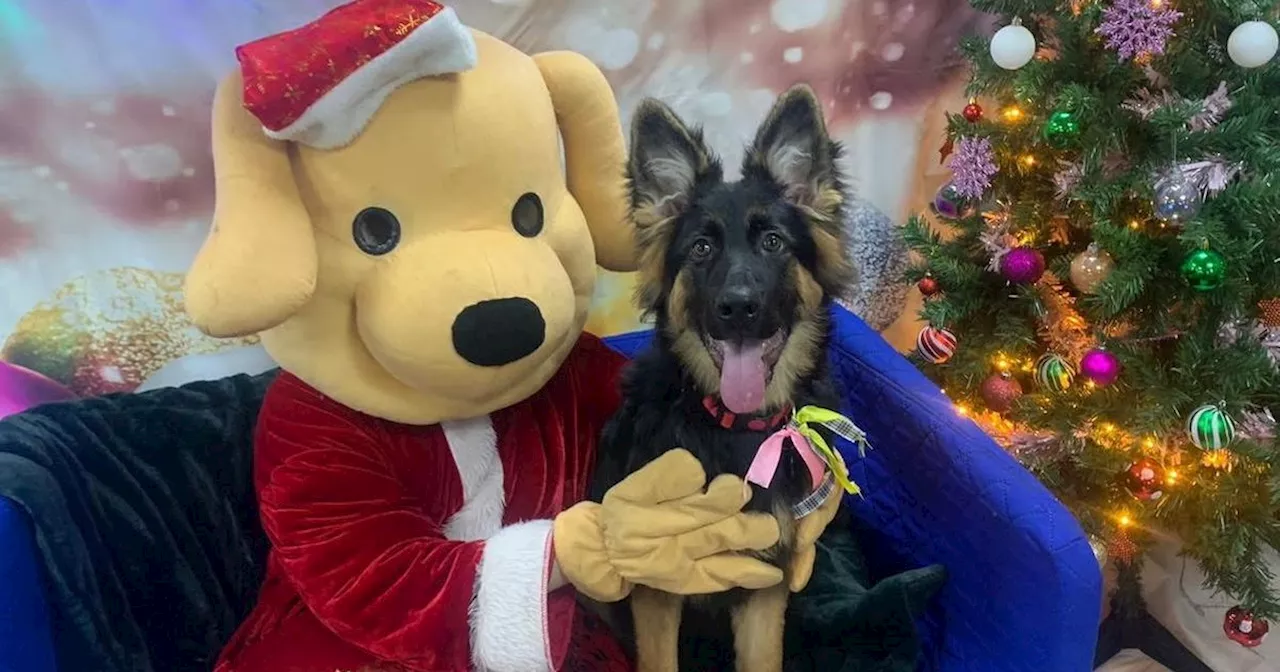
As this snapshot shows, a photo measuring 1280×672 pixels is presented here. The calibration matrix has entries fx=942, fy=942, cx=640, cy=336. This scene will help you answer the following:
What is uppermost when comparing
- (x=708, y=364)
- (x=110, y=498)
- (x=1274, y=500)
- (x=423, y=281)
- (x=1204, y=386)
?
(x=423, y=281)

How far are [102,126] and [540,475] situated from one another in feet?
3.74

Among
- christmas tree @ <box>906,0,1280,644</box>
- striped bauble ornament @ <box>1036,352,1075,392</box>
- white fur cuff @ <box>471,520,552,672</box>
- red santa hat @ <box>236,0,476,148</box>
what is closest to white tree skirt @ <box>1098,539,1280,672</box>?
christmas tree @ <box>906,0,1280,644</box>

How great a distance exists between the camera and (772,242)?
1545 millimetres

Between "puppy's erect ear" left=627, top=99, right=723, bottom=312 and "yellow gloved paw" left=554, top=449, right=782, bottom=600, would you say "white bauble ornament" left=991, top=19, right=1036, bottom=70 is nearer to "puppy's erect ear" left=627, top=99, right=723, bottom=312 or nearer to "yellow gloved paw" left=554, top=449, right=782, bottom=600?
"puppy's erect ear" left=627, top=99, right=723, bottom=312

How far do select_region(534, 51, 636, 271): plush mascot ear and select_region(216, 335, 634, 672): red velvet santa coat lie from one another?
366 millimetres

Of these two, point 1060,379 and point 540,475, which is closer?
point 540,475

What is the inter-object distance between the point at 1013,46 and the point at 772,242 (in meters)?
0.79

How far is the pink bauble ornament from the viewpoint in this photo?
78.4 inches

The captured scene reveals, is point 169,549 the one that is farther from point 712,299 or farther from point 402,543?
point 712,299

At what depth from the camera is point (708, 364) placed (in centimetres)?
156

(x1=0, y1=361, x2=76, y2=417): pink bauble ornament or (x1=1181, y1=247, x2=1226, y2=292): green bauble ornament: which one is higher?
(x1=1181, y1=247, x2=1226, y2=292): green bauble ornament

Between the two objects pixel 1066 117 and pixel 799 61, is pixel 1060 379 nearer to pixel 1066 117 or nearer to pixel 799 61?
pixel 1066 117

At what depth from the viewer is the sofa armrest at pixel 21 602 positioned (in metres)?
1.42

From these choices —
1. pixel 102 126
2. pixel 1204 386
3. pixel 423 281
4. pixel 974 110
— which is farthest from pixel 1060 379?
pixel 102 126
